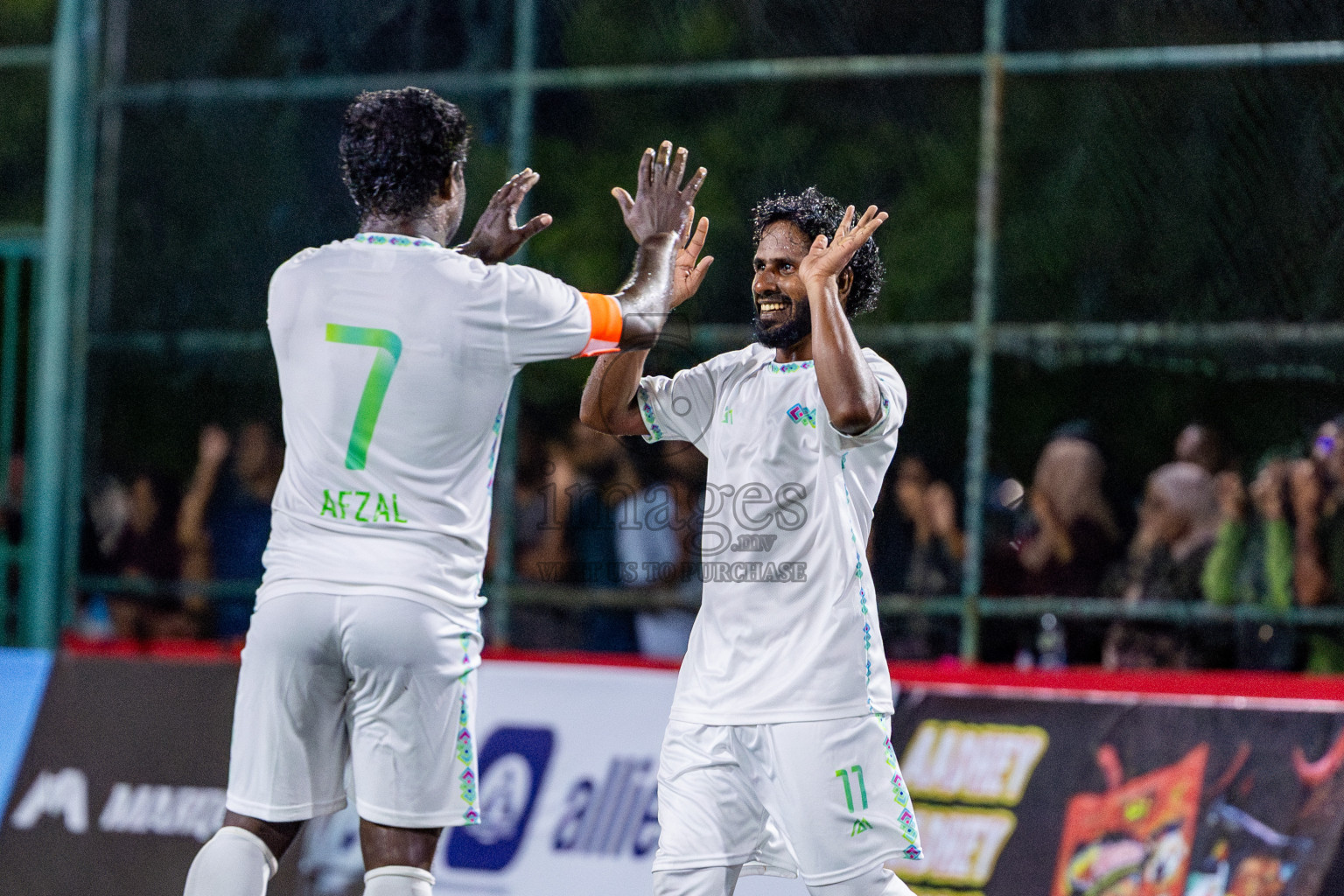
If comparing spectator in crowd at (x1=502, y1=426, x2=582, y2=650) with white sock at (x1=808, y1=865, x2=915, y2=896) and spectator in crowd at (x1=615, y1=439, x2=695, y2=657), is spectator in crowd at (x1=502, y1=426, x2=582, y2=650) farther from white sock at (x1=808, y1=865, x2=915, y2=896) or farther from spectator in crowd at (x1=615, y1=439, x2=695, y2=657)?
white sock at (x1=808, y1=865, x2=915, y2=896)

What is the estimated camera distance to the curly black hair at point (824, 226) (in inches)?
163

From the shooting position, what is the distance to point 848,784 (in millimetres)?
3777

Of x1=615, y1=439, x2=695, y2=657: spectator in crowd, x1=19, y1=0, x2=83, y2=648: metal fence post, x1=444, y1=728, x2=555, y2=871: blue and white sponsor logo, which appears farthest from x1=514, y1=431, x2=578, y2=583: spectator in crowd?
x1=19, y1=0, x2=83, y2=648: metal fence post

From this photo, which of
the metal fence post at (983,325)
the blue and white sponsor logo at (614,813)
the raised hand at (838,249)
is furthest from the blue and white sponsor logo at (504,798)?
the raised hand at (838,249)

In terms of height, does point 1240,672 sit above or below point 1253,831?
above

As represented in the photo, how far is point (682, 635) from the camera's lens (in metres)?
6.77

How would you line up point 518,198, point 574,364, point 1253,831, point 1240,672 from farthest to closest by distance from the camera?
point 574,364 → point 1240,672 → point 1253,831 → point 518,198

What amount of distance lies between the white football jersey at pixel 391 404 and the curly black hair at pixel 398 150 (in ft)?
0.33

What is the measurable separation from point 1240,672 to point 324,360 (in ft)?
12.7

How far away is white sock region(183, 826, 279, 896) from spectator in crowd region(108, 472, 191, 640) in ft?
13.2

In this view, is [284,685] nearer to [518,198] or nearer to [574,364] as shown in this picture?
[518,198]

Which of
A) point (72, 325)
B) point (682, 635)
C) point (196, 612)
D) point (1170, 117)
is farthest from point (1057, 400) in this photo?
point (72, 325)

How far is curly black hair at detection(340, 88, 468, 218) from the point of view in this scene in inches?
146

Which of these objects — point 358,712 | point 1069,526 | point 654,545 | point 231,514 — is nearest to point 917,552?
point 1069,526
